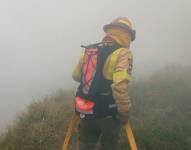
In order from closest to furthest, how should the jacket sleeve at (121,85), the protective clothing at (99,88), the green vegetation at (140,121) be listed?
the jacket sleeve at (121,85)
the protective clothing at (99,88)
the green vegetation at (140,121)

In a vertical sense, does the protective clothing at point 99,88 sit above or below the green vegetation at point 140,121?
above

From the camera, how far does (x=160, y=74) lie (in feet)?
40.2

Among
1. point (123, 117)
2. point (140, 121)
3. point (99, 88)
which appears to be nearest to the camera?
point (123, 117)

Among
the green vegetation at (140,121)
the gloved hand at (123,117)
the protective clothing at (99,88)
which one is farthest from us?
the green vegetation at (140,121)

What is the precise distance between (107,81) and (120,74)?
0.96 ft

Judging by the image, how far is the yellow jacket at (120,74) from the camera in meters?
5.16

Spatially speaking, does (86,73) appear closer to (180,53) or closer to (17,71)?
(17,71)

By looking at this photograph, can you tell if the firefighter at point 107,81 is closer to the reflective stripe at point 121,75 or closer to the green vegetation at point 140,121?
the reflective stripe at point 121,75

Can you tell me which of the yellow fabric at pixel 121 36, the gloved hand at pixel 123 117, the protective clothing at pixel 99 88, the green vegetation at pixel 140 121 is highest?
the yellow fabric at pixel 121 36

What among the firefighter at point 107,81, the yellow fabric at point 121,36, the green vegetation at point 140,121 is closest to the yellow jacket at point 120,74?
the firefighter at point 107,81

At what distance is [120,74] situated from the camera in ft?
17.1

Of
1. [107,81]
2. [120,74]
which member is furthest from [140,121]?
[120,74]

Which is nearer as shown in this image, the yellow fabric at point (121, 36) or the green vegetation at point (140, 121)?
the yellow fabric at point (121, 36)

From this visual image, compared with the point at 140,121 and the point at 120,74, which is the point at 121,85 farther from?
the point at 140,121
